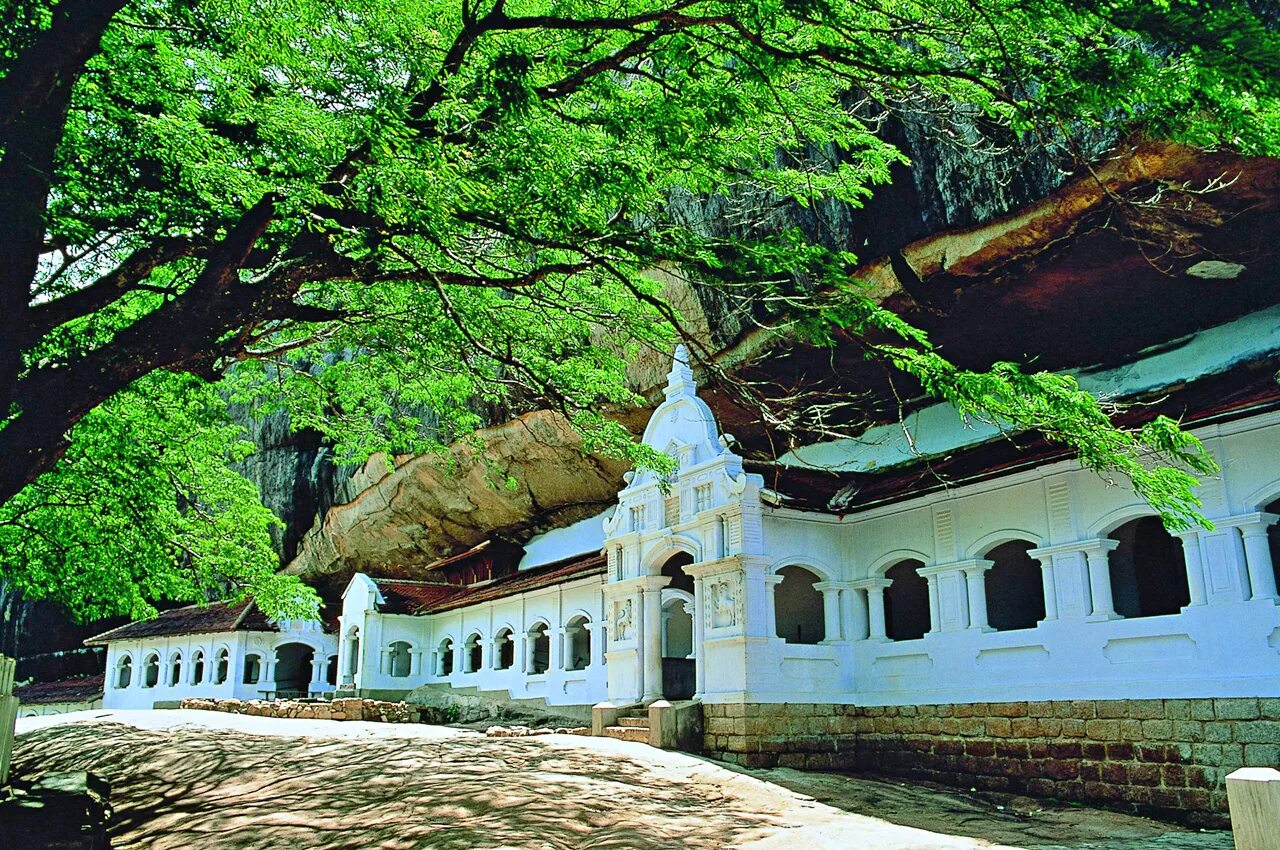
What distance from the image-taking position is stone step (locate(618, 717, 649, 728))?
15.5 m

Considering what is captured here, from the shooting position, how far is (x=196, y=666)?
35062 millimetres

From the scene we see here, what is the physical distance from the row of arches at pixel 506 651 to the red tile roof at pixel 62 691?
1679 centimetres

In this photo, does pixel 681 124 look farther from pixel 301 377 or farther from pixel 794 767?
pixel 794 767

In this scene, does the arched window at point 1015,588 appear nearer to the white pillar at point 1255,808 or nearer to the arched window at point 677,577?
the arched window at point 677,577

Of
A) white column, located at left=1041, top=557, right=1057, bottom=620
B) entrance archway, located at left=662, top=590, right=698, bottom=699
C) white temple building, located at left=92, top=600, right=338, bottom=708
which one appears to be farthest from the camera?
white temple building, located at left=92, top=600, right=338, bottom=708

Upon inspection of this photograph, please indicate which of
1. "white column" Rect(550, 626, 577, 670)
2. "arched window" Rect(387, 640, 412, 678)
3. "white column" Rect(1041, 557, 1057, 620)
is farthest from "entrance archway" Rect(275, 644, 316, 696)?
"white column" Rect(1041, 557, 1057, 620)

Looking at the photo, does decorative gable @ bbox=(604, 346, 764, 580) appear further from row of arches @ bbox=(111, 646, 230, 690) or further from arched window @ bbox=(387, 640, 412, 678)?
row of arches @ bbox=(111, 646, 230, 690)

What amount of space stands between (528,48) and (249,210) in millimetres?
2747

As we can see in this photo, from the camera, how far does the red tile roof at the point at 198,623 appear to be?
31.6 metres

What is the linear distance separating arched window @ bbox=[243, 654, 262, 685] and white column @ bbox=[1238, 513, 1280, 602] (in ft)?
96.7

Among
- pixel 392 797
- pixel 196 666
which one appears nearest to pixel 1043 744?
pixel 392 797

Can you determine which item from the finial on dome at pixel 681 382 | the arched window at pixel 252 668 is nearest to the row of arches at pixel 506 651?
the finial on dome at pixel 681 382

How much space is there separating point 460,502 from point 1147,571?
1839cm

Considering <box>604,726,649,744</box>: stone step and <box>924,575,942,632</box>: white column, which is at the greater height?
<box>924,575,942,632</box>: white column
